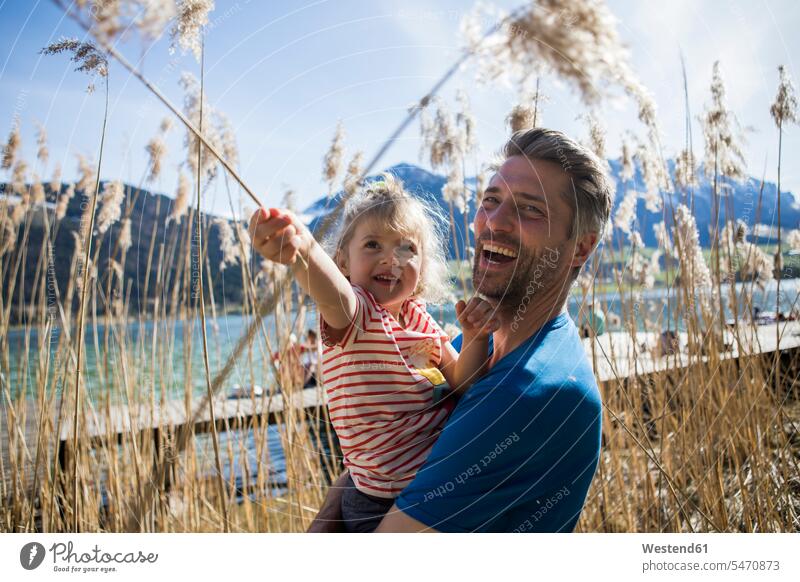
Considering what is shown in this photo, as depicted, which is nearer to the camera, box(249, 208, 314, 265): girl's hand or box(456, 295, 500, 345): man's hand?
Result: box(249, 208, 314, 265): girl's hand

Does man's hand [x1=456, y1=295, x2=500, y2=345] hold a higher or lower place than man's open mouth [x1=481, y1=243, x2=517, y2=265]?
lower

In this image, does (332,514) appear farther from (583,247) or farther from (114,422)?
(114,422)

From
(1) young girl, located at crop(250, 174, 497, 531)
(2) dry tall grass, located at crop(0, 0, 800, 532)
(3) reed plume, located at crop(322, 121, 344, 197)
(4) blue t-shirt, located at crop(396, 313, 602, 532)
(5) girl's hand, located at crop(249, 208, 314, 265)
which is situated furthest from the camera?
(2) dry tall grass, located at crop(0, 0, 800, 532)

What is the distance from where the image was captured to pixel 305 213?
1061mm

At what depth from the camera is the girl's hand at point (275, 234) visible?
663 millimetres

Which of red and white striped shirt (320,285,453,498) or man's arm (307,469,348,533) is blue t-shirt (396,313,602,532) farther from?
man's arm (307,469,348,533)

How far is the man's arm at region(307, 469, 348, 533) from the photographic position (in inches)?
42.6

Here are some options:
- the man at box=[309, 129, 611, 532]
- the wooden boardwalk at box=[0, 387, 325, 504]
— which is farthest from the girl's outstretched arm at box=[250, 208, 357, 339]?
the wooden boardwalk at box=[0, 387, 325, 504]

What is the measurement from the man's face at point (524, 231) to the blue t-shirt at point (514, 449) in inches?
5.4

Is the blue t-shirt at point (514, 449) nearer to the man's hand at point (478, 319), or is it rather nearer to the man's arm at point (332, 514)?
the man's hand at point (478, 319)
